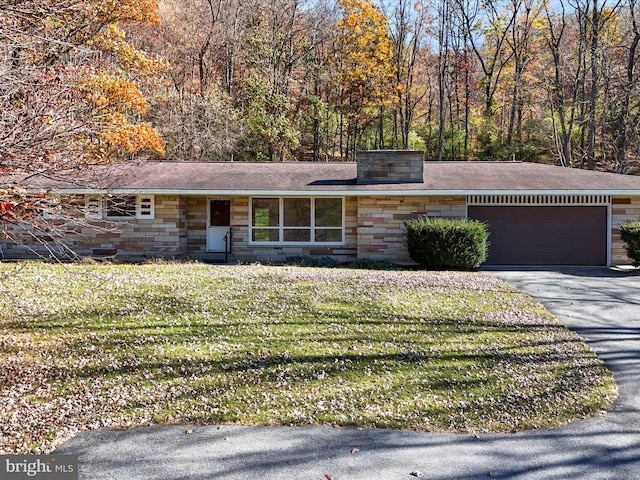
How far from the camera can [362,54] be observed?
91.4ft

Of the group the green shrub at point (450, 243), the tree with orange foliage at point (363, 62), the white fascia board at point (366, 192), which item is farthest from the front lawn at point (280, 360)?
the tree with orange foliage at point (363, 62)

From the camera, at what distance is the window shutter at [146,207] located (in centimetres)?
1535

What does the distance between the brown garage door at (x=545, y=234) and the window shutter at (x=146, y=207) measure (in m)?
9.55

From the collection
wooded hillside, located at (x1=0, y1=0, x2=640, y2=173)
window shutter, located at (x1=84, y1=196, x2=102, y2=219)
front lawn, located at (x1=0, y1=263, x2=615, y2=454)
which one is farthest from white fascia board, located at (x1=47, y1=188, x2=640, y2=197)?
wooded hillside, located at (x1=0, y1=0, x2=640, y2=173)

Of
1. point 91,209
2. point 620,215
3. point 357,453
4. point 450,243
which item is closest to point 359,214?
point 450,243

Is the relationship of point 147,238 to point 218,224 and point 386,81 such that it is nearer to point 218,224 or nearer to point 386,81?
point 218,224

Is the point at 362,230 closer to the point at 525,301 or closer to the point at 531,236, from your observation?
the point at 531,236

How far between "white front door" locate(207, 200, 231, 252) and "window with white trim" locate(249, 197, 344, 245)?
0.90m

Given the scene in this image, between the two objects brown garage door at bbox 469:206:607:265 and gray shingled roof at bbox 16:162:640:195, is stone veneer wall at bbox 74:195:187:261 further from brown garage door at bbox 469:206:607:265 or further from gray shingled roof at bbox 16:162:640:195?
brown garage door at bbox 469:206:607:265

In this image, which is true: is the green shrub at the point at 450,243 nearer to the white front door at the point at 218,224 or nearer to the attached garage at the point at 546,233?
the attached garage at the point at 546,233

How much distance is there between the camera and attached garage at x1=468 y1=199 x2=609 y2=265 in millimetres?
15055

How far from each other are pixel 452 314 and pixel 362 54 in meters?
22.5

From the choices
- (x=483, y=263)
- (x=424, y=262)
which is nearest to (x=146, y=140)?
(x=424, y=262)

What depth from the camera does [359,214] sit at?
1520 cm
